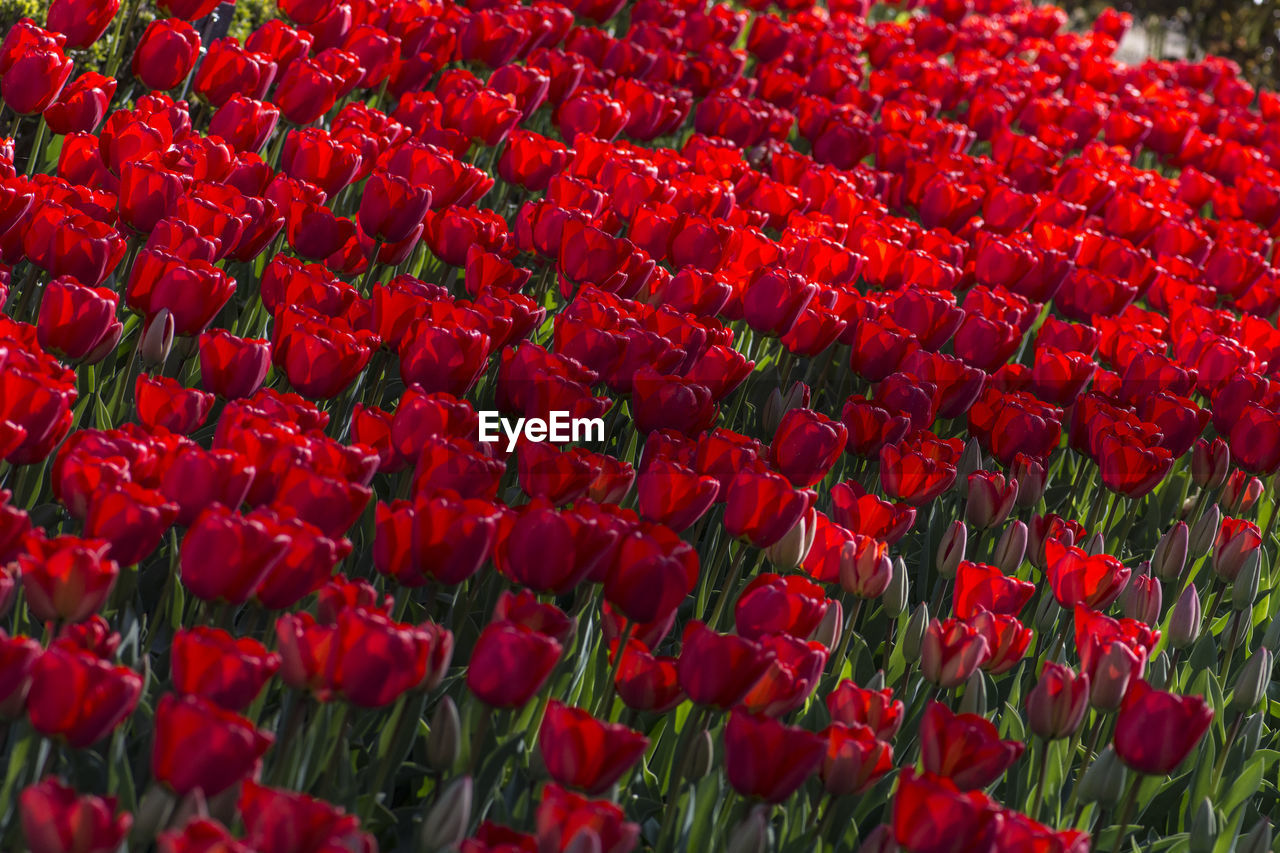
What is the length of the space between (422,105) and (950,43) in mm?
5310

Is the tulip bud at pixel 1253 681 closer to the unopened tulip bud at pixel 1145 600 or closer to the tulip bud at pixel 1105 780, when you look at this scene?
the unopened tulip bud at pixel 1145 600

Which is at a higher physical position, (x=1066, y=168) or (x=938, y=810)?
(x=1066, y=168)

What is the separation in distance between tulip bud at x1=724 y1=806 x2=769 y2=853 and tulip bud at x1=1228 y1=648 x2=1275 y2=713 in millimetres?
1198

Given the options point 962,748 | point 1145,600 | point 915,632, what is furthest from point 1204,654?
point 962,748

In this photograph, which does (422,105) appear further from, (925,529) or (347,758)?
(347,758)

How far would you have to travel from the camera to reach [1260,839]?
89.8 inches

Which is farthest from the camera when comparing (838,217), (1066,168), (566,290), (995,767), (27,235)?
(1066,168)

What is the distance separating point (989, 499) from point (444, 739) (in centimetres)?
145

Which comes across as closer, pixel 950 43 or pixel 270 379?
pixel 270 379

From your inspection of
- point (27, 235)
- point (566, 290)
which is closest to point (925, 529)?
point (566, 290)

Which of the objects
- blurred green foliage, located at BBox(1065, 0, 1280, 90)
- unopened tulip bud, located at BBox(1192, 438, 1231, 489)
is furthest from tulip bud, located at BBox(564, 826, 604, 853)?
blurred green foliage, located at BBox(1065, 0, 1280, 90)

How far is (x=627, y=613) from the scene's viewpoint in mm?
2082

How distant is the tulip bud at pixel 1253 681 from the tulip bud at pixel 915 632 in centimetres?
58

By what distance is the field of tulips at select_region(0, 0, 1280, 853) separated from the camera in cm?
181
